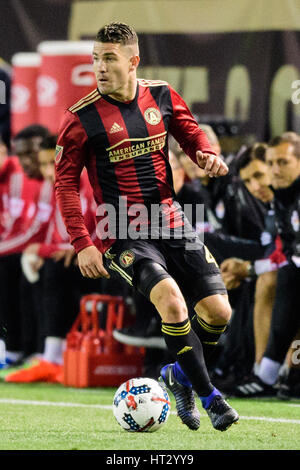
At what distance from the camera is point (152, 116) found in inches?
227

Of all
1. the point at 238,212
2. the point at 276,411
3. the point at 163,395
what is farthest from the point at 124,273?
the point at 238,212

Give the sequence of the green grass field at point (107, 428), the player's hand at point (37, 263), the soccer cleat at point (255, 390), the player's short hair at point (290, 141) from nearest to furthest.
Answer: the green grass field at point (107, 428) → the soccer cleat at point (255, 390) → the player's short hair at point (290, 141) → the player's hand at point (37, 263)

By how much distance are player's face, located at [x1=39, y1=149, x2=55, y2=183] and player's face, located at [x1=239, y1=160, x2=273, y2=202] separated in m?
2.07

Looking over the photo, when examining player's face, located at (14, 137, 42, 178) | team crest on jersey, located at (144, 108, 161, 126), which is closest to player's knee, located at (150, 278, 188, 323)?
team crest on jersey, located at (144, 108, 161, 126)

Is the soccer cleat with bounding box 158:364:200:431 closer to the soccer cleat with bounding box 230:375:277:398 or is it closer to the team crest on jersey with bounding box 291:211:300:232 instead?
the soccer cleat with bounding box 230:375:277:398

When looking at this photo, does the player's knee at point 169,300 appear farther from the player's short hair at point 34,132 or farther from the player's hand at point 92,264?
the player's short hair at point 34,132

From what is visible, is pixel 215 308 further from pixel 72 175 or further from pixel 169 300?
pixel 72 175

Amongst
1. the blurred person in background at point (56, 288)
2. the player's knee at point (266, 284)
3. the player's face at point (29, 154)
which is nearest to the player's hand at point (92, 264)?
the player's knee at point (266, 284)

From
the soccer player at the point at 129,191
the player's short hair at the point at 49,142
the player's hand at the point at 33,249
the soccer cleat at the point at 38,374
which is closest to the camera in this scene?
the soccer player at the point at 129,191

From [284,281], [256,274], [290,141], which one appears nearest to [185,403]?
[284,281]

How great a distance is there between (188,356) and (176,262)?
549mm

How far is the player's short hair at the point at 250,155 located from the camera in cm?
820

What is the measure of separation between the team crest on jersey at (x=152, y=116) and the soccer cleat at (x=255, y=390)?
2570 mm
